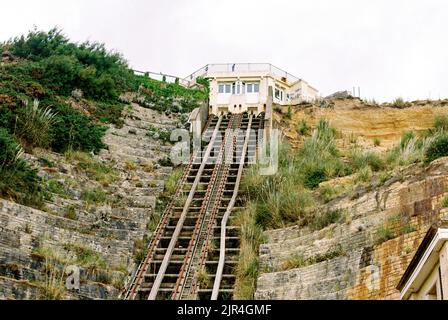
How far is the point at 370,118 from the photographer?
32.2 meters

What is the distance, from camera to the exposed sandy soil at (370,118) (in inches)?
1227

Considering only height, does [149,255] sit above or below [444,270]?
below

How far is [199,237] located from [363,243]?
4.81 meters

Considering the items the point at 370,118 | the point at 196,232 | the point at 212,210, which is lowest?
the point at 196,232

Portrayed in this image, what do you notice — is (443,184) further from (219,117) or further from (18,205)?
(219,117)

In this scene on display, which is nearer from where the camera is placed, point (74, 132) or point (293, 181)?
point (293, 181)

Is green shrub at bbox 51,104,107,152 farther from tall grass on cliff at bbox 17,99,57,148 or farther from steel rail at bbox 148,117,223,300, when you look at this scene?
steel rail at bbox 148,117,223,300

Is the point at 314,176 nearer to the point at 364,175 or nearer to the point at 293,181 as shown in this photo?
the point at 293,181

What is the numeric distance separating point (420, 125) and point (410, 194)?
538 inches

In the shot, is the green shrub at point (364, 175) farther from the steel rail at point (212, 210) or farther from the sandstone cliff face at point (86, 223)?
the sandstone cliff face at point (86, 223)

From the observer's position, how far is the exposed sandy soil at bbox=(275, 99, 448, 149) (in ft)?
102

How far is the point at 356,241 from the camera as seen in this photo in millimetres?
17797

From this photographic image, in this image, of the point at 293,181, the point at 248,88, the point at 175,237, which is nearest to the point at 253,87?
the point at 248,88
